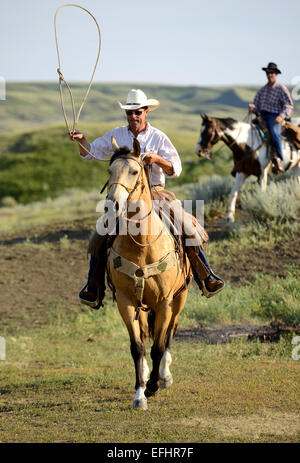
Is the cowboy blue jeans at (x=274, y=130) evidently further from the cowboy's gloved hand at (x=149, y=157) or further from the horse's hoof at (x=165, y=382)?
the cowboy's gloved hand at (x=149, y=157)

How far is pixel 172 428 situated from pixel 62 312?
7657 mm

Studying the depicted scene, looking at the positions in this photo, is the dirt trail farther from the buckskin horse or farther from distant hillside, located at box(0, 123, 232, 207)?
distant hillside, located at box(0, 123, 232, 207)

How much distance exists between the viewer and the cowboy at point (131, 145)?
7422mm

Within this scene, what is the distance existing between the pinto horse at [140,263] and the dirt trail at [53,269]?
6.42m

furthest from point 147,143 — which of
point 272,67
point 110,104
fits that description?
point 110,104

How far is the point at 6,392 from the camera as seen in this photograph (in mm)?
8688

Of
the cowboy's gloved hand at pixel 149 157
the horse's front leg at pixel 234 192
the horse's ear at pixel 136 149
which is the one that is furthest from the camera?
the horse's front leg at pixel 234 192

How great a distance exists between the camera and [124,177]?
6.30 meters

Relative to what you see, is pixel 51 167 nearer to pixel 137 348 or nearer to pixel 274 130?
pixel 274 130

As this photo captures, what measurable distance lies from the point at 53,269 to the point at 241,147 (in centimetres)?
530

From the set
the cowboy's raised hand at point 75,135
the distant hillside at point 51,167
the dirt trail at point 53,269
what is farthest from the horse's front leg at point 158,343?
the distant hillside at point 51,167

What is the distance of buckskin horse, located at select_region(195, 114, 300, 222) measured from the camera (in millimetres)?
16766

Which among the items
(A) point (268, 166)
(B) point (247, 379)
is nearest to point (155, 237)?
(B) point (247, 379)

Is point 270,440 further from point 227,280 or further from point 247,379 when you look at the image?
point 227,280
